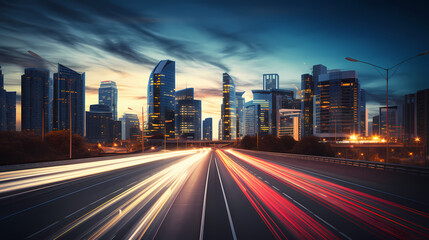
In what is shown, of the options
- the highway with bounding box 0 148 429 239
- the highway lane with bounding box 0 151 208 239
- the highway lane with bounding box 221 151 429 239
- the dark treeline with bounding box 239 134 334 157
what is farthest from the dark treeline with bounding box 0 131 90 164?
the dark treeline with bounding box 239 134 334 157

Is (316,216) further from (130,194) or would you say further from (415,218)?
(130,194)

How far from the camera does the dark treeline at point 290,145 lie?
79.4 meters

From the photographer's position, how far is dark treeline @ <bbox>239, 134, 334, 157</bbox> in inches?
3127

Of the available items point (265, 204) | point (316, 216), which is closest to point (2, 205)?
point (265, 204)

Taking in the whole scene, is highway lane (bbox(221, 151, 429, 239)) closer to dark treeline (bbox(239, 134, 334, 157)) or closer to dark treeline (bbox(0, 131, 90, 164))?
dark treeline (bbox(0, 131, 90, 164))

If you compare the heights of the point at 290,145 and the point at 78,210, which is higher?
the point at 78,210

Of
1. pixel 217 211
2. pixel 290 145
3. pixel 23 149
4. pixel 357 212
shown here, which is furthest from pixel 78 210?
pixel 290 145

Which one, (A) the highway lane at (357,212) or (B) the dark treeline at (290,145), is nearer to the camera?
(A) the highway lane at (357,212)

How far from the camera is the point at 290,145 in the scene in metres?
110

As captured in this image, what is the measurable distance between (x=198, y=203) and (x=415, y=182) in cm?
1328

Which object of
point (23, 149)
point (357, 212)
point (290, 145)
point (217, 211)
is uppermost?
point (357, 212)

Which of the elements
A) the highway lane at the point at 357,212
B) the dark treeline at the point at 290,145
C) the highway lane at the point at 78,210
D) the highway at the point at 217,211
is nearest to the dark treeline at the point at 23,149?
the highway lane at the point at 78,210

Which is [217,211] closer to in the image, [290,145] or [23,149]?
[23,149]

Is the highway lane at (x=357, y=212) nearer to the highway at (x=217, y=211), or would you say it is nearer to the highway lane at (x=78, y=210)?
the highway at (x=217, y=211)
